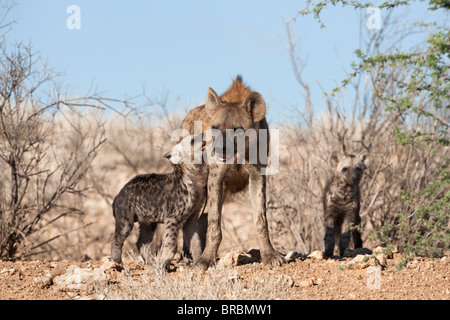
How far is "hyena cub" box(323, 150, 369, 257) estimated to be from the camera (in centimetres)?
823

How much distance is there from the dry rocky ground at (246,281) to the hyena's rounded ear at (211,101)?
1665 millimetres

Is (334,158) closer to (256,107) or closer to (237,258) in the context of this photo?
(256,107)

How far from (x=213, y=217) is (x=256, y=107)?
1.28 m

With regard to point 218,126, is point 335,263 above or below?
below

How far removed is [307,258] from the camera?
24.2ft

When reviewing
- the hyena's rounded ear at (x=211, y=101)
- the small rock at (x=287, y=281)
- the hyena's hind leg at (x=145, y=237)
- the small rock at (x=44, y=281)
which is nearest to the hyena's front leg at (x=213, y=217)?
the hyena's rounded ear at (x=211, y=101)

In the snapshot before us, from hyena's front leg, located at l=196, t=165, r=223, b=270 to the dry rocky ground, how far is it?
21 centimetres

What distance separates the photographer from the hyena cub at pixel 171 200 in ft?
22.6

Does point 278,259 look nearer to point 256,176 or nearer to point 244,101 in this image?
point 256,176

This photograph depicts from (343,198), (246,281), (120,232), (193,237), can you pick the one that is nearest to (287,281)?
(246,281)

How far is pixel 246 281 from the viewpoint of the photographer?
6074mm

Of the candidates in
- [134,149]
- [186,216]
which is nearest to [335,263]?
[186,216]

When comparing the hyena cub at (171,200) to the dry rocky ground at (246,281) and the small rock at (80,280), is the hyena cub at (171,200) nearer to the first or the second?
the dry rocky ground at (246,281)
